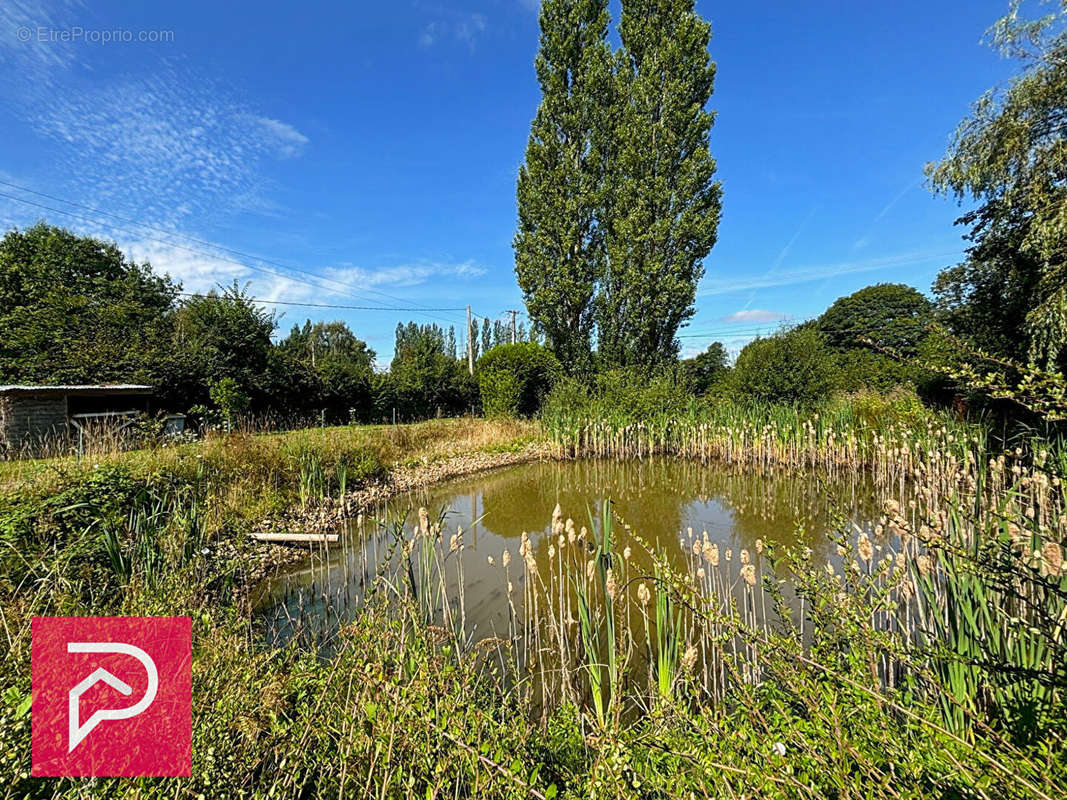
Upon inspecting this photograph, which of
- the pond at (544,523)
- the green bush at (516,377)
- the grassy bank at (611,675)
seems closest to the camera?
the grassy bank at (611,675)

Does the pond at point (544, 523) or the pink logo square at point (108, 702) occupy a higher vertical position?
the pink logo square at point (108, 702)

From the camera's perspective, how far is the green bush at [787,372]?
35.7 feet

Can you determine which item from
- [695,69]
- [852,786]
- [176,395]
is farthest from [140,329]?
[695,69]

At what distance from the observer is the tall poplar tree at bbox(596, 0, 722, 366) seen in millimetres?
15586

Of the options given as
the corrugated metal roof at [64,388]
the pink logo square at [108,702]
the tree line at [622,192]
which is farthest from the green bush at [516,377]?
the pink logo square at [108,702]

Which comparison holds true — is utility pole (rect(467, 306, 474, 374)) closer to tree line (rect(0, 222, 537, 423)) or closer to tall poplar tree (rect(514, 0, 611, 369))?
tree line (rect(0, 222, 537, 423))

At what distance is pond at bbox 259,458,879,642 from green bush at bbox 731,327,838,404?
2.69 m

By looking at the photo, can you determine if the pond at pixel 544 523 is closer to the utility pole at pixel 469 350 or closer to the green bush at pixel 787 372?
the green bush at pixel 787 372

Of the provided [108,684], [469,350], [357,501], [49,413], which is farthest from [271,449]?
[469,350]

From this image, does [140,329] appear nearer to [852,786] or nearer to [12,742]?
[12,742]

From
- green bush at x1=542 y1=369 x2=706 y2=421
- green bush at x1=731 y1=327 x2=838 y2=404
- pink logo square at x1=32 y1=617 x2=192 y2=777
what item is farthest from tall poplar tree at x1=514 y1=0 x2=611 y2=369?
pink logo square at x1=32 y1=617 x2=192 y2=777

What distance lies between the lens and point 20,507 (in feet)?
11.4

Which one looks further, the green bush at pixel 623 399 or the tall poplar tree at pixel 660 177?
the tall poplar tree at pixel 660 177

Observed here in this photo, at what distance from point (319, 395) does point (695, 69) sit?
59.5ft
